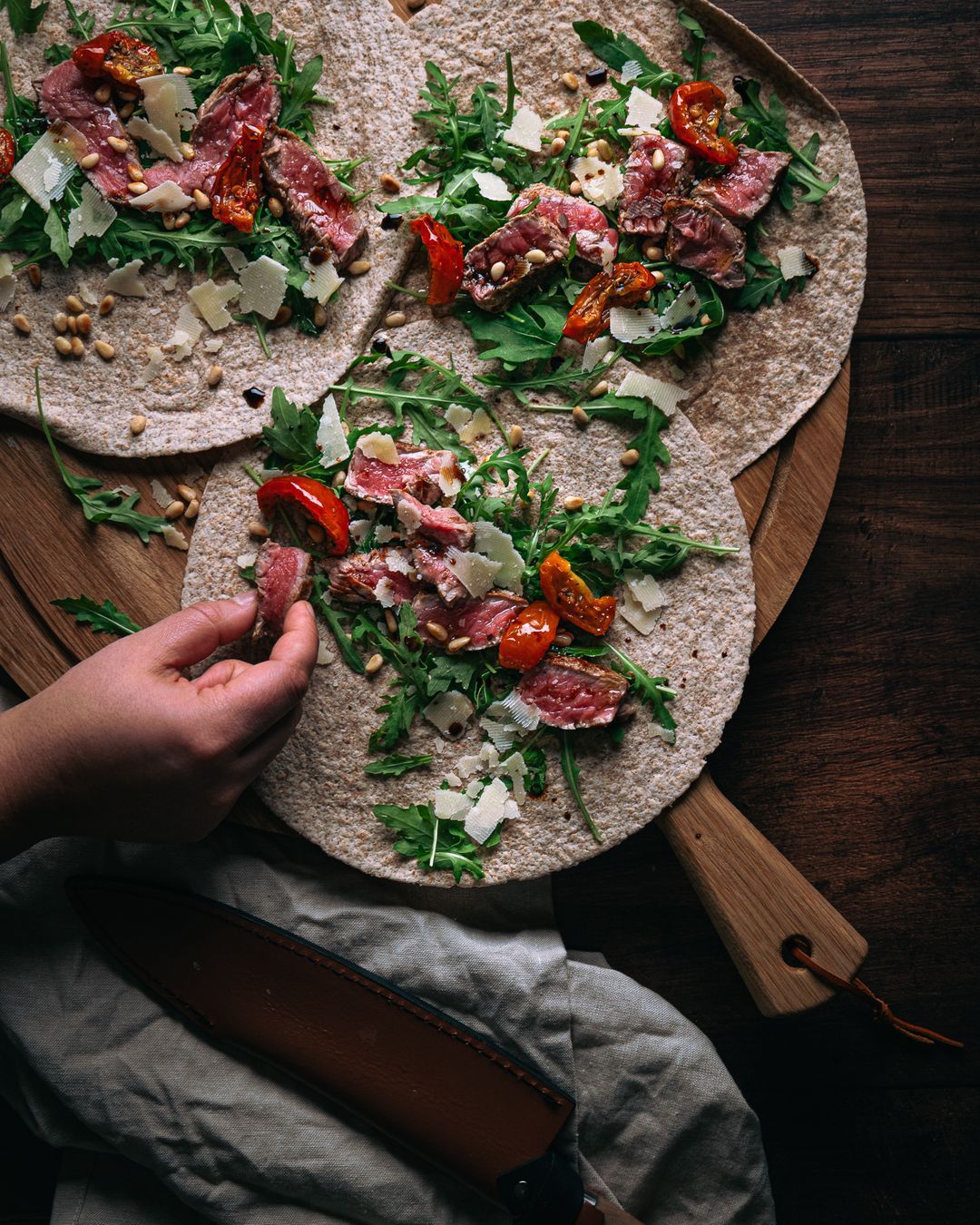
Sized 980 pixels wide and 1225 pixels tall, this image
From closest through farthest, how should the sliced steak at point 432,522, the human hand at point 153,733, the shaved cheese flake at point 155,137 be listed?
the human hand at point 153,733 → the sliced steak at point 432,522 → the shaved cheese flake at point 155,137

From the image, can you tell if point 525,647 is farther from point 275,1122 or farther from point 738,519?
point 275,1122

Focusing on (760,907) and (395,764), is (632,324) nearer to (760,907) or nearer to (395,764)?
(395,764)

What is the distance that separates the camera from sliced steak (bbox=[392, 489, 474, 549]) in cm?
304

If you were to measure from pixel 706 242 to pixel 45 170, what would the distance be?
2358mm

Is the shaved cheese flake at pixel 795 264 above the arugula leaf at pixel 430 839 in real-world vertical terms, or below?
above

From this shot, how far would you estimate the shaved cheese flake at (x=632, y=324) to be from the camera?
3.14 meters

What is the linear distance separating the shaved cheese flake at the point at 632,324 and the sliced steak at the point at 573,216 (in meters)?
0.20

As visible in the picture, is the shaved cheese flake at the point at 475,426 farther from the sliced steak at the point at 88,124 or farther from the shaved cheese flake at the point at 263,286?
the sliced steak at the point at 88,124

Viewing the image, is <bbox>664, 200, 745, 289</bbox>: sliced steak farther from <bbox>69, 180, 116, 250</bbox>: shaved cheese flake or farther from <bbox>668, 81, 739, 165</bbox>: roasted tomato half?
<bbox>69, 180, 116, 250</bbox>: shaved cheese flake

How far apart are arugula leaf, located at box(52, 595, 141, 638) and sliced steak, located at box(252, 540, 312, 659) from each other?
48 cm

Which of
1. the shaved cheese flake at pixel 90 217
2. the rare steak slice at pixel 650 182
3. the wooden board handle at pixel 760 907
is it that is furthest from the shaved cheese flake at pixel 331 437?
the wooden board handle at pixel 760 907

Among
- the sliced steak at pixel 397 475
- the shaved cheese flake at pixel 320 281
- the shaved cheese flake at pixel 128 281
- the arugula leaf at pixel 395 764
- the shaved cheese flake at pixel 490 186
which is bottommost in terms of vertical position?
the arugula leaf at pixel 395 764

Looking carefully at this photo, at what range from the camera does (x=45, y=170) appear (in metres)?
3.12

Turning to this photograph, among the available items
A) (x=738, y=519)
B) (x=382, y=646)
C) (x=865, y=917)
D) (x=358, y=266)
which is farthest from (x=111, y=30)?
(x=865, y=917)
